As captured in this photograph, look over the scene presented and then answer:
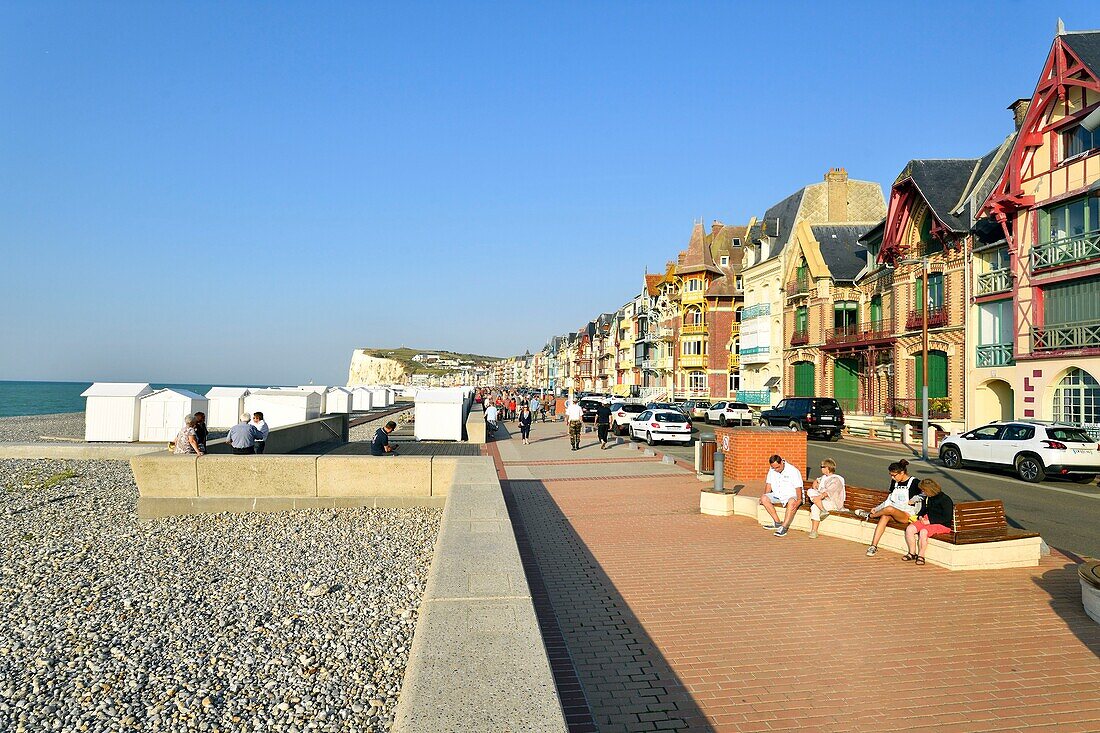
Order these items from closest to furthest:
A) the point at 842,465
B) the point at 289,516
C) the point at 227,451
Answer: the point at 289,516 < the point at 227,451 < the point at 842,465

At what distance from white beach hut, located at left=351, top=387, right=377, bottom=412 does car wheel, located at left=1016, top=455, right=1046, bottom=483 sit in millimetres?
41252

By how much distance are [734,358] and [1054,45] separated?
3513 cm

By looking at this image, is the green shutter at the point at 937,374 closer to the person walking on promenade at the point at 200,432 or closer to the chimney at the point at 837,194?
the chimney at the point at 837,194

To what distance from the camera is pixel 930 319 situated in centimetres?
3195

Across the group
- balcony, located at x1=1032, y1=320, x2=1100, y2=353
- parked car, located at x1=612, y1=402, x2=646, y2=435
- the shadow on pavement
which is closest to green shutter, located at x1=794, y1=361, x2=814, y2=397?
parked car, located at x1=612, y1=402, x2=646, y2=435

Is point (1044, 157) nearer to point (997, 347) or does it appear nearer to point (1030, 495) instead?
point (997, 347)

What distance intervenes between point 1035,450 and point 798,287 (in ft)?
88.7

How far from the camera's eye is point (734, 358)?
58375 millimetres

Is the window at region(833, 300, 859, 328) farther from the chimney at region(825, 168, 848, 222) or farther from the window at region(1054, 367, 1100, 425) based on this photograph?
the window at region(1054, 367, 1100, 425)

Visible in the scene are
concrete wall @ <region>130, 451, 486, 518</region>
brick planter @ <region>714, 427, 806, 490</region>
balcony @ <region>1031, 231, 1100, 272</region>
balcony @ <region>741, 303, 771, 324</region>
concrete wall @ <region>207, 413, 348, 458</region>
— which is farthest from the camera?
balcony @ <region>741, 303, 771, 324</region>

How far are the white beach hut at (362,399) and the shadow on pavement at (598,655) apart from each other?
1780 inches

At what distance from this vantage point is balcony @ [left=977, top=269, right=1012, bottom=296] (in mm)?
27172

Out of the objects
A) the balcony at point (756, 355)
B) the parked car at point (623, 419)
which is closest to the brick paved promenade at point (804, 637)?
the parked car at point (623, 419)

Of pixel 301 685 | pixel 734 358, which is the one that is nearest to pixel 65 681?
pixel 301 685
